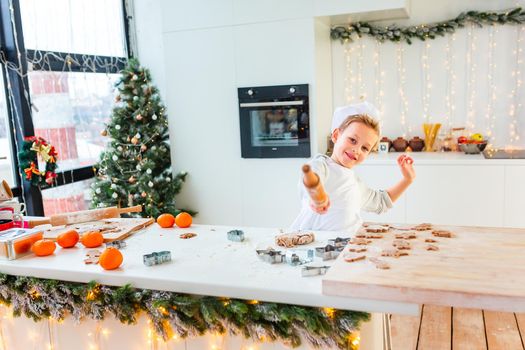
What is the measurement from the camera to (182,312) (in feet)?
5.22

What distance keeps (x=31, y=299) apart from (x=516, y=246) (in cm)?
164

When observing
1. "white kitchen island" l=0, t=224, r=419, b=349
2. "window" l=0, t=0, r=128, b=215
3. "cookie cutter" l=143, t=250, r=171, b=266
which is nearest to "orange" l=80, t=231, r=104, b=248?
"white kitchen island" l=0, t=224, r=419, b=349

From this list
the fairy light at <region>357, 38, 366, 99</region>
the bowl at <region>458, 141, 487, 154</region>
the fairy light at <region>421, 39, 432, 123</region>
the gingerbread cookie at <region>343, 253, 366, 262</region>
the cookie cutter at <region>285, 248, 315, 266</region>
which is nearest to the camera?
the gingerbread cookie at <region>343, 253, 366, 262</region>

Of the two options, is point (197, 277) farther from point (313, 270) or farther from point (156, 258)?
point (313, 270)

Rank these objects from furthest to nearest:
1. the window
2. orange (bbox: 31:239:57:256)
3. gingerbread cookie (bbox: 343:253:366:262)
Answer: the window
orange (bbox: 31:239:57:256)
gingerbread cookie (bbox: 343:253:366:262)

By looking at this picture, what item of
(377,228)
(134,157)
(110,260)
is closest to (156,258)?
(110,260)

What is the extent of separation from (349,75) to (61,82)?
243 centimetres

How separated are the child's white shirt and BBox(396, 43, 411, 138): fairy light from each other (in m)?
2.40

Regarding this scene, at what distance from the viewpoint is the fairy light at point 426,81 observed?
4238mm

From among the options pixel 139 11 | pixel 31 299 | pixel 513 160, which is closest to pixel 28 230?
pixel 31 299

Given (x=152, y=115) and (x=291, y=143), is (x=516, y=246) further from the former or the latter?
(x=152, y=115)

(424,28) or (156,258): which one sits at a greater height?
(424,28)

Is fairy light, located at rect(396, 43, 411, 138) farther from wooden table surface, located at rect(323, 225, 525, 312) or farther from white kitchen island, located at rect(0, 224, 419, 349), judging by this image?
wooden table surface, located at rect(323, 225, 525, 312)

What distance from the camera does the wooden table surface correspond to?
4.10 ft
